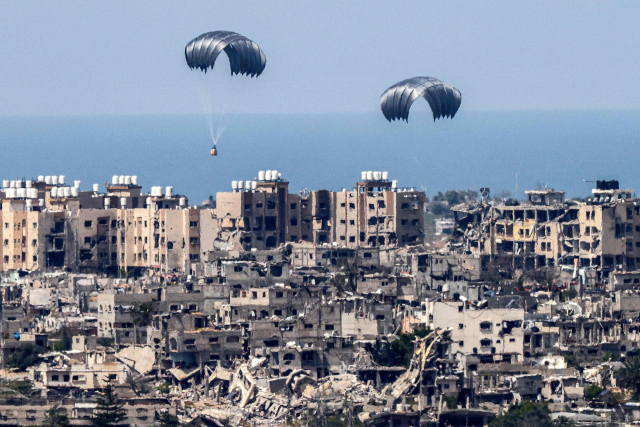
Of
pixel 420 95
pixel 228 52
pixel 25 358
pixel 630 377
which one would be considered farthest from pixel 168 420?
pixel 420 95

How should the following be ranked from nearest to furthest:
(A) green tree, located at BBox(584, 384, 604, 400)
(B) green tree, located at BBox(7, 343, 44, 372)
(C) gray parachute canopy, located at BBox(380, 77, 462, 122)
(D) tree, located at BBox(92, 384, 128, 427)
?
1. (D) tree, located at BBox(92, 384, 128, 427)
2. (A) green tree, located at BBox(584, 384, 604, 400)
3. (B) green tree, located at BBox(7, 343, 44, 372)
4. (C) gray parachute canopy, located at BBox(380, 77, 462, 122)

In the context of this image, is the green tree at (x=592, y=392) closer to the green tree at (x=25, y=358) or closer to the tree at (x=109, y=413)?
the tree at (x=109, y=413)

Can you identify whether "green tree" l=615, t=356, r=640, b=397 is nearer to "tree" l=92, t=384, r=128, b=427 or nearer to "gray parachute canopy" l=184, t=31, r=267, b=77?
"tree" l=92, t=384, r=128, b=427

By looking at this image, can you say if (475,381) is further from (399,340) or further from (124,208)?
(124,208)

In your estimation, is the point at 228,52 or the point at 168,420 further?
the point at 228,52

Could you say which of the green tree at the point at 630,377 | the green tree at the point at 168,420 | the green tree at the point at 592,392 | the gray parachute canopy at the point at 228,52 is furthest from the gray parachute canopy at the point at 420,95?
the green tree at the point at 168,420

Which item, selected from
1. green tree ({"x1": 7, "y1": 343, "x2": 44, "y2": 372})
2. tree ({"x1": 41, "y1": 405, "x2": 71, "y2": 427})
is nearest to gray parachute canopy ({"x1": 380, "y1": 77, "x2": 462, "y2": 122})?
green tree ({"x1": 7, "y1": 343, "x2": 44, "y2": 372})

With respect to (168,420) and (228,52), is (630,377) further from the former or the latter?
(228,52)
